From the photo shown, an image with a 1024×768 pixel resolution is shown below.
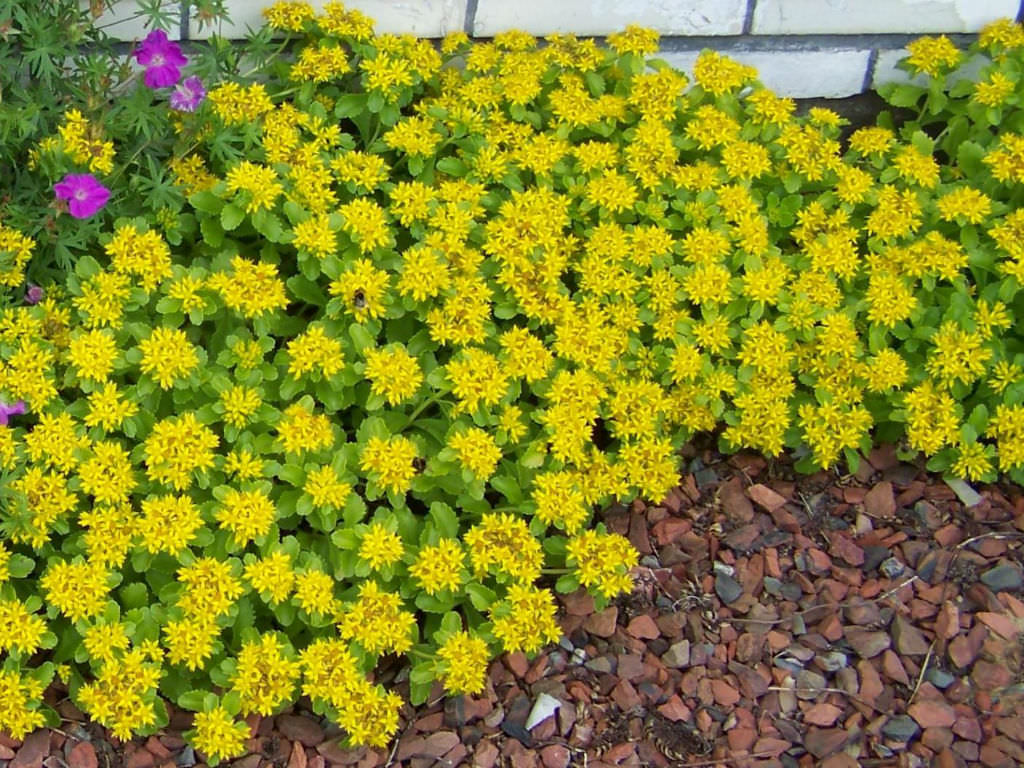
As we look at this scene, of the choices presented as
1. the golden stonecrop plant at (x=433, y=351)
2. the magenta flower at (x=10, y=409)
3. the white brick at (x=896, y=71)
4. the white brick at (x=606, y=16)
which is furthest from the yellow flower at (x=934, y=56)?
the magenta flower at (x=10, y=409)

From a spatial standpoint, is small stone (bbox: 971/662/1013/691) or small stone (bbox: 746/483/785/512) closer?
small stone (bbox: 971/662/1013/691)

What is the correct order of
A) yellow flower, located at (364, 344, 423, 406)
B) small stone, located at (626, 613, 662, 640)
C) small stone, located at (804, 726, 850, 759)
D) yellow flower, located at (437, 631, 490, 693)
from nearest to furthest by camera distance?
yellow flower, located at (437, 631, 490, 693) < small stone, located at (804, 726, 850, 759) < yellow flower, located at (364, 344, 423, 406) < small stone, located at (626, 613, 662, 640)

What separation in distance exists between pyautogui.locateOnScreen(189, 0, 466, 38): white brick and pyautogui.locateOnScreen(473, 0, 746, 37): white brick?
73 millimetres

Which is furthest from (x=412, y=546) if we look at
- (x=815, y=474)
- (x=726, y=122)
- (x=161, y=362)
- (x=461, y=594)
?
(x=726, y=122)

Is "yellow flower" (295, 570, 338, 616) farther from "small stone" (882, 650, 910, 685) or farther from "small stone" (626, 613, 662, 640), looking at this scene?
"small stone" (882, 650, 910, 685)

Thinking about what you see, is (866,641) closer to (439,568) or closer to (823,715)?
(823,715)

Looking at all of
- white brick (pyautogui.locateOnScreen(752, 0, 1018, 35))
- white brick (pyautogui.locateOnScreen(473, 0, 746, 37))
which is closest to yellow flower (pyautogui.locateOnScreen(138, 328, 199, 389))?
white brick (pyautogui.locateOnScreen(473, 0, 746, 37))

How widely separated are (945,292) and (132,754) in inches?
86.4

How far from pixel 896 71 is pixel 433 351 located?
75.2 inches

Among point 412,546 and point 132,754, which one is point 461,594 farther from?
point 132,754

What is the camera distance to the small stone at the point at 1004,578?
280 cm

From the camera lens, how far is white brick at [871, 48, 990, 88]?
368cm

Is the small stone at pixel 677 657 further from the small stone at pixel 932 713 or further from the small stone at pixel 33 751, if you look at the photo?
the small stone at pixel 33 751

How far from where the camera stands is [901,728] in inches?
98.9
